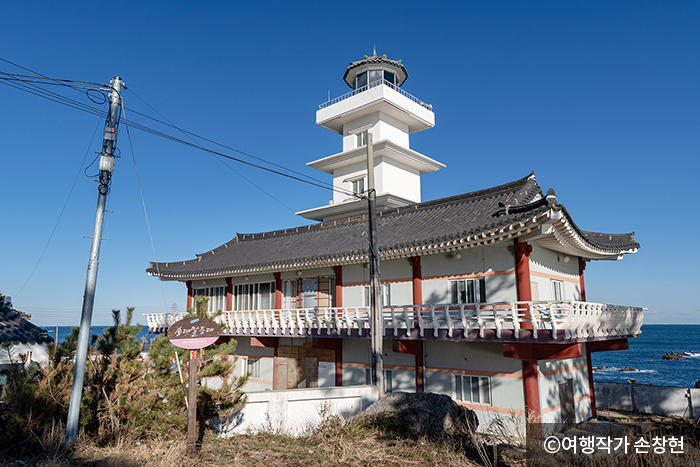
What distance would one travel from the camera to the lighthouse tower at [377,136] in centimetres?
2730

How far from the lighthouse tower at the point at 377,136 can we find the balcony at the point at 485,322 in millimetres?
10033

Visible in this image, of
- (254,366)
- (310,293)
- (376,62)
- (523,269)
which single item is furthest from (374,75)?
(254,366)

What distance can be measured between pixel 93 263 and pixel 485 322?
10776 millimetres

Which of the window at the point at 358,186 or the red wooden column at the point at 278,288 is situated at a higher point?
the window at the point at 358,186

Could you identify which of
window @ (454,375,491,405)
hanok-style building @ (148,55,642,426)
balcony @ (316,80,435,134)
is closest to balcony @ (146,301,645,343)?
hanok-style building @ (148,55,642,426)

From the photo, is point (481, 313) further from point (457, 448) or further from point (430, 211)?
point (430, 211)

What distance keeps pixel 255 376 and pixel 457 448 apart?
16.4 metres

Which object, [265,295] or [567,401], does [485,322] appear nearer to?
[567,401]

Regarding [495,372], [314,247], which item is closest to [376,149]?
[314,247]

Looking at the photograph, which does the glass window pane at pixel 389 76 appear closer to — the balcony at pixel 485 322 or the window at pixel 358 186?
the window at pixel 358 186

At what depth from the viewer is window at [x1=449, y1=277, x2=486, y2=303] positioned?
1559 centimetres

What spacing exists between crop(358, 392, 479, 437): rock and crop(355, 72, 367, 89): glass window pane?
77.2 ft

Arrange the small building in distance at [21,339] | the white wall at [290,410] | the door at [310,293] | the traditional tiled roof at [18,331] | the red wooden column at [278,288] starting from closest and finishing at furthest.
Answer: the white wall at [290,410], the small building in distance at [21,339], the traditional tiled roof at [18,331], the door at [310,293], the red wooden column at [278,288]

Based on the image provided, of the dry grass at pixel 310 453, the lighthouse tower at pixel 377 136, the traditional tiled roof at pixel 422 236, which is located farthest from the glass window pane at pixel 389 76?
the dry grass at pixel 310 453
